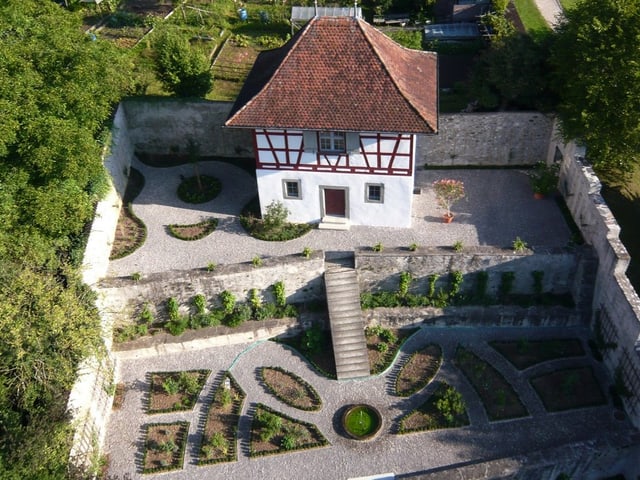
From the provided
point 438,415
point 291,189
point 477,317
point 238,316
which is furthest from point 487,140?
point 238,316

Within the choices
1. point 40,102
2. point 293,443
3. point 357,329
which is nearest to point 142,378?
point 293,443

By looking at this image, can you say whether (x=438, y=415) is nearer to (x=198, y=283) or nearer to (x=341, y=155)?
(x=198, y=283)

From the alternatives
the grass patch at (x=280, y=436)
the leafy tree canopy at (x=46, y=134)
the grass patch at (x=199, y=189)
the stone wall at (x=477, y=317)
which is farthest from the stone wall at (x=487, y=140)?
the leafy tree canopy at (x=46, y=134)

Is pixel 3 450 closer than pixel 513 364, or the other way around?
pixel 3 450

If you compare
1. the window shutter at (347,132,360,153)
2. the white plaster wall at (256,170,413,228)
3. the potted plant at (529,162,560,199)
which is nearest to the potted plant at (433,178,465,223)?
the white plaster wall at (256,170,413,228)

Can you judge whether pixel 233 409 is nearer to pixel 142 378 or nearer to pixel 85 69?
pixel 142 378

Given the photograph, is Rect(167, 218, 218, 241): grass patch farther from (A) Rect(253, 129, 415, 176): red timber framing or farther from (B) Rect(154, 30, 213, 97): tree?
(B) Rect(154, 30, 213, 97): tree
